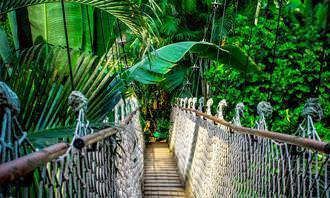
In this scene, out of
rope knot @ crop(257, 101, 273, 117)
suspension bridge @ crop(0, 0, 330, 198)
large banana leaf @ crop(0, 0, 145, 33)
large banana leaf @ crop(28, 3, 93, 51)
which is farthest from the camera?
large banana leaf @ crop(28, 3, 93, 51)

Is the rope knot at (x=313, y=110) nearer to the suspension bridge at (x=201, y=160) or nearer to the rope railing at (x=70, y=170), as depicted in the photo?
the suspension bridge at (x=201, y=160)

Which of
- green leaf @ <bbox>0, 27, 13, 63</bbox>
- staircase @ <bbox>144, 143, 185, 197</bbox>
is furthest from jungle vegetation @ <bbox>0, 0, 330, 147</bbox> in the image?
staircase @ <bbox>144, 143, 185, 197</bbox>

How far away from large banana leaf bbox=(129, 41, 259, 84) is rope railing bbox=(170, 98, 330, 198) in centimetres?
62

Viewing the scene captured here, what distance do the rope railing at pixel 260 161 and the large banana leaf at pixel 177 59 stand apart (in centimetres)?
62

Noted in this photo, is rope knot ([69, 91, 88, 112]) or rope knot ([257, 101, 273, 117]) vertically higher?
rope knot ([69, 91, 88, 112])

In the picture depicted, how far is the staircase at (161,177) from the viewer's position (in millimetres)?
5016

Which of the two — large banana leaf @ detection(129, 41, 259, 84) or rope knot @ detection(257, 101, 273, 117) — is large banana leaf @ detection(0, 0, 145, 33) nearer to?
rope knot @ detection(257, 101, 273, 117)

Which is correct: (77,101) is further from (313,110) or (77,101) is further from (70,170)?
(313,110)

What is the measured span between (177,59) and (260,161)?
1.96m

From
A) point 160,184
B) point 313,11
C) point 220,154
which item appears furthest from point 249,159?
point 160,184

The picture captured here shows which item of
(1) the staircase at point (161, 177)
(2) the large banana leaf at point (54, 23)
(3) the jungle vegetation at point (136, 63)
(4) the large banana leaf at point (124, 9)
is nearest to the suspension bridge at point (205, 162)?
(3) the jungle vegetation at point (136, 63)

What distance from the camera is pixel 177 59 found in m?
3.63

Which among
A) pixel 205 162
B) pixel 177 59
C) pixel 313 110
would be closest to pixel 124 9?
pixel 313 110

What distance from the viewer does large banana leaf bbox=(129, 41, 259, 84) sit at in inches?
138
